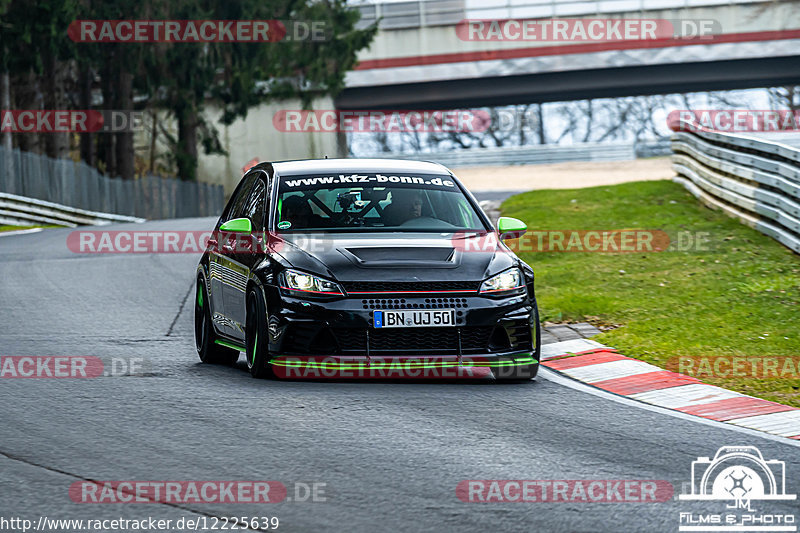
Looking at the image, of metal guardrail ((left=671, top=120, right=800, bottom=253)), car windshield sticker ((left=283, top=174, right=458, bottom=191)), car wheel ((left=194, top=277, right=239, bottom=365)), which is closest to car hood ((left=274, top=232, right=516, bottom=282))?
car windshield sticker ((left=283, top=174, right=458, bottom=191))

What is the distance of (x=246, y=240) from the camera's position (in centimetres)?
976

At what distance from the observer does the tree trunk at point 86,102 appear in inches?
1945

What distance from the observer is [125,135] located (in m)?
50.3

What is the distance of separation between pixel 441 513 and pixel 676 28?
48.3m

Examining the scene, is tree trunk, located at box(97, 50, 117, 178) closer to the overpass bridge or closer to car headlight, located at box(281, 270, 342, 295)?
the overpass bridge

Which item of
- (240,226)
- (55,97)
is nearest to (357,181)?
(240,226)

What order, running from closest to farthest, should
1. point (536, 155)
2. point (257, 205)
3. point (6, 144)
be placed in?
point (257, 205), point (6, 144), point (536, 155)

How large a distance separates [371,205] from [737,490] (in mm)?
4541

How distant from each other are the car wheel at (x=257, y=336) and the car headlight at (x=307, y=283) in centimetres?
27

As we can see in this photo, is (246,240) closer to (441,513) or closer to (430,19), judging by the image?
(441,513)

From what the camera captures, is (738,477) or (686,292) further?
(686,292)

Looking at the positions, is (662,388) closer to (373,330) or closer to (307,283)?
(373,330)

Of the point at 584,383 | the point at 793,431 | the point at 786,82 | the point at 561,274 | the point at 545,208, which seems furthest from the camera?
the point at 786,82

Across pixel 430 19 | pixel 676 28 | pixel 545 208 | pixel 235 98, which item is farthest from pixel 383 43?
pixel 545 208
